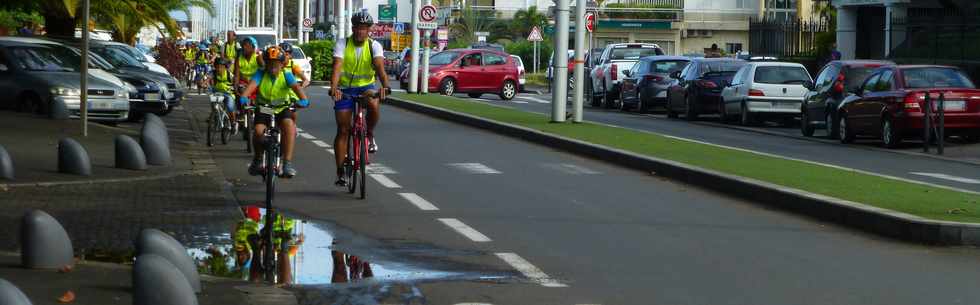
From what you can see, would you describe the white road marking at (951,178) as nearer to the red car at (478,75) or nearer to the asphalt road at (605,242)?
the asphalt road at (605,242)

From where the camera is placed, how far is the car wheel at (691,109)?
34.7 m

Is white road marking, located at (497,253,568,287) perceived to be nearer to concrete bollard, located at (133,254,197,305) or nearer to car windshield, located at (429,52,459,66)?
concrete bollard, located at (133,254,197,305)

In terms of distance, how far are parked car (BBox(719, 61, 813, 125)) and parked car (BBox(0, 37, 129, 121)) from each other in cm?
1277

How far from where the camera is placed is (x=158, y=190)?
1467cm

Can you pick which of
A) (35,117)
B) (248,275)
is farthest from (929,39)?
(248,275)

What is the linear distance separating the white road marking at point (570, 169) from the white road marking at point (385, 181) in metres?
2.24

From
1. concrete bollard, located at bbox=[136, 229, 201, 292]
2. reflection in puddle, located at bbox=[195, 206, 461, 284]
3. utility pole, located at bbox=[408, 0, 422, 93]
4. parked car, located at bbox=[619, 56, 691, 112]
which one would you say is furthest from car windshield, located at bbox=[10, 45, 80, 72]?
utility pole, located at bbox=[408, 0, 422, 93]

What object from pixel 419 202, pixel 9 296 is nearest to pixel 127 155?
pixel 419 202

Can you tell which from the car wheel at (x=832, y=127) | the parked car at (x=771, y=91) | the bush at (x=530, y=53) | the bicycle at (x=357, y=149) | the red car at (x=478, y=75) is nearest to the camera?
the bicycle at (x=357, y=149)

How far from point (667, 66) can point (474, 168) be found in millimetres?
21863

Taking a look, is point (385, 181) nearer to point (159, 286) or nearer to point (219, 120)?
point (219, 120)

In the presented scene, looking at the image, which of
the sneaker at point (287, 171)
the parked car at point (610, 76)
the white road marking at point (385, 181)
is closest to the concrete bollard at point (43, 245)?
the sneaker at point (287, 171)

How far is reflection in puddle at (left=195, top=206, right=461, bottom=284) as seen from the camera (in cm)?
925

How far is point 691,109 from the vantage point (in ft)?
114
